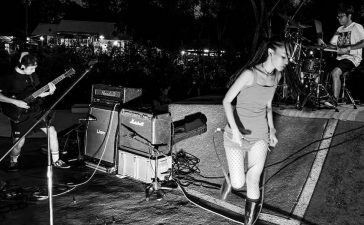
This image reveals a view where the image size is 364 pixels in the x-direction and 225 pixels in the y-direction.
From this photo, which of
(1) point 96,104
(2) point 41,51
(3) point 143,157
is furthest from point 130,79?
(3) point 143,157

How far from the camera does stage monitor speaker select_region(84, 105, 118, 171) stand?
5859 millimetres

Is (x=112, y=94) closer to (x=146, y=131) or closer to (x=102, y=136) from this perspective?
(x=102, y=136)

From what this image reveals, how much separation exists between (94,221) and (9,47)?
20336 mm

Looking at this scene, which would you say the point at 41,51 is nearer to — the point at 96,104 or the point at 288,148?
the point at 96,104

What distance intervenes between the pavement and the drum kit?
0.51 meters

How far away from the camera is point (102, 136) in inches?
237

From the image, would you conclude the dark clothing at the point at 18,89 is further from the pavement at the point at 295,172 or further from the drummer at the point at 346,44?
the drummer at the point at 346,44

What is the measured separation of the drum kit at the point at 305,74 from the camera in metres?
7.01

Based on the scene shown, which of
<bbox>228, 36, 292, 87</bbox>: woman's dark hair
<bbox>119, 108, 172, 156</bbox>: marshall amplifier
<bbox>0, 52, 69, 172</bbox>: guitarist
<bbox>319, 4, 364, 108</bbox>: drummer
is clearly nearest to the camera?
<bbox>228, 36, 292, 87</bbox>: woman's dark hair

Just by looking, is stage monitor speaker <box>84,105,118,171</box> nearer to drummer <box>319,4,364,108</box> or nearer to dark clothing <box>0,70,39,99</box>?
dark clothing <box>0,70,39,99</box>

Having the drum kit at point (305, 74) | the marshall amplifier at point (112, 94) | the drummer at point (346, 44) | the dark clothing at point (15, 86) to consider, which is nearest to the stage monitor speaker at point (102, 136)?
the marshall amplifier at point (112, 94)

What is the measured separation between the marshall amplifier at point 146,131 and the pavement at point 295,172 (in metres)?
0.62

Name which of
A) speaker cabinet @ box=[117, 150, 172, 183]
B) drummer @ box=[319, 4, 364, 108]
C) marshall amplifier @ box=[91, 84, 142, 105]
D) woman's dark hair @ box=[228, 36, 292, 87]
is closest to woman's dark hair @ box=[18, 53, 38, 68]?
marshall amplifier @ box=[91, 84, 142, 105]

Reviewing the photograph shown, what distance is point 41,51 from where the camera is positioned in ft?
51.6
